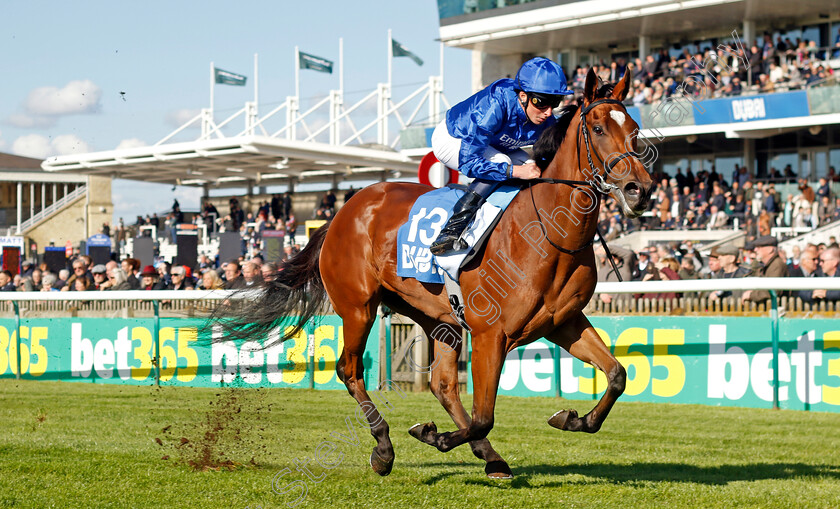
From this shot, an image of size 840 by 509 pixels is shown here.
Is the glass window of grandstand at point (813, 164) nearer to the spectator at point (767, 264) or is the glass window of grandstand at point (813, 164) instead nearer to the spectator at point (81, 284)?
the spectator at point (767, 264)

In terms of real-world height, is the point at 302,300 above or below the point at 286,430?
above

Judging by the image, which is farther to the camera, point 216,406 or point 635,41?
point 635,41

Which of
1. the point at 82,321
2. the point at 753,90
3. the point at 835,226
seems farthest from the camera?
the point at 753,90

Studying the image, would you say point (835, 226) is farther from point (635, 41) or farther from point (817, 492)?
point (817, 492)

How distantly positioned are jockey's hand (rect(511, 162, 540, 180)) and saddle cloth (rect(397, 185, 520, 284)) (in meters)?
0.14

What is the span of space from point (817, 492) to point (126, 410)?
5.04 metres

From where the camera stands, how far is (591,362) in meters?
4.06

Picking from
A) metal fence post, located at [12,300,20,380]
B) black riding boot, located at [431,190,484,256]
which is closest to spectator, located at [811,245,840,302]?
black riding boot, located at [431,190,484,256]

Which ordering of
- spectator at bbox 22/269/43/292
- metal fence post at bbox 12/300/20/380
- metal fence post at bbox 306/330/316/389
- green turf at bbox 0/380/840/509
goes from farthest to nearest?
spectator at bbox 22/269/43/292
metal fence post at bbox 12/300/20/380
metal fence post at bbox 306/330/316/389
green turf at bbox 0/380/840/509

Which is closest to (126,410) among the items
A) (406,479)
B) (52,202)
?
(406,479)

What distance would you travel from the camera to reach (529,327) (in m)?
3.91

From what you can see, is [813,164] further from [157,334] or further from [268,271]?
[268,271]

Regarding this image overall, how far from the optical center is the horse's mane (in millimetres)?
4012

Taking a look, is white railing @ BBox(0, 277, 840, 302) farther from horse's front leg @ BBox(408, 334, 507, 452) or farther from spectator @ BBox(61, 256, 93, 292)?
spectator @ BBox(61, 256, 93, 292)
